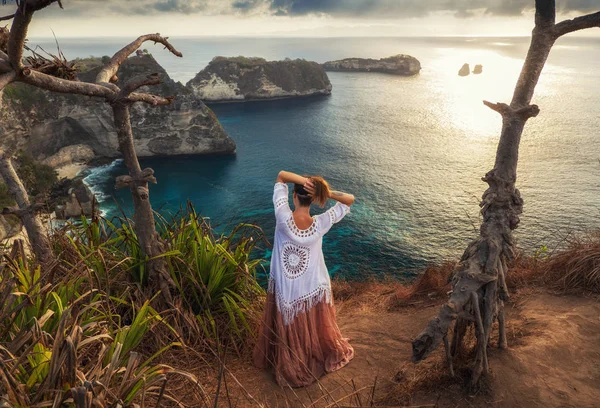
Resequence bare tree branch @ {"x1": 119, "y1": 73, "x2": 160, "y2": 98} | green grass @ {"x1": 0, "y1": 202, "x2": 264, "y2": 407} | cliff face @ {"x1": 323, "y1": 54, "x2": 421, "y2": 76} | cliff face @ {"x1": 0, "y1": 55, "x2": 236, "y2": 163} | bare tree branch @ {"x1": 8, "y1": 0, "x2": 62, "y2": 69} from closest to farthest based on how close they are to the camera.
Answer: bare tree branch @ {"x1": 8, "y1": 0, "x2": 62, "y2": 69} < green grass @ {"x1": 0, "y1": 202, "x2": 264, "y2": 407} < bare tree branch @ {"x1": 119, "y1": 73, "x2": 160, "y2": 98} < cliff face @ {"x1": 0, "y1": 55, "x2": 236, "y2": 163} < cliff face @ {"x1": 323, "y1": 54, "x2": 421, "y2": 76}

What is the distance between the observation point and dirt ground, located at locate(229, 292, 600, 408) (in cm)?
405

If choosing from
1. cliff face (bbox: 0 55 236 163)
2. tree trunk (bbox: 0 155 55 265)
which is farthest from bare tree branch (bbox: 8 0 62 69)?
cliff face (bbox: 0 55 236 163)

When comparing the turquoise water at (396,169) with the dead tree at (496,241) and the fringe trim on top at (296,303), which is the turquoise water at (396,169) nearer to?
the fringe trim on top at (296,303)

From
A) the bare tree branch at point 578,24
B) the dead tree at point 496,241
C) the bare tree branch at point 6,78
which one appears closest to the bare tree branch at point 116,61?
the bare tree branch at point 6,78

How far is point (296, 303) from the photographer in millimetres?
4711

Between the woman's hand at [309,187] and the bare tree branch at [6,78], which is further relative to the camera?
the woman's hand at [309,187]

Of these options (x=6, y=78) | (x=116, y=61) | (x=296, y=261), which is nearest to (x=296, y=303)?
(x=296, y=261)

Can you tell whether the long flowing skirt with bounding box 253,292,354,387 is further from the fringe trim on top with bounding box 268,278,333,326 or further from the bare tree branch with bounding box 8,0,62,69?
the bare tree branch with bounding box 8,0,62,69

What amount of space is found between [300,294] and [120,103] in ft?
9.32

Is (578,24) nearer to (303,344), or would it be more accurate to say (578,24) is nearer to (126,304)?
(303,344)

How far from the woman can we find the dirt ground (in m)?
0.21

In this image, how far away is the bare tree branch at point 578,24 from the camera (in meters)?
3.94

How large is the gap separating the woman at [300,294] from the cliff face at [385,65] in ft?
337

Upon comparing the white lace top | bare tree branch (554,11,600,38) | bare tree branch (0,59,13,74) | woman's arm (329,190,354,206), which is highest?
bare tree branch (554,11,600,38)
